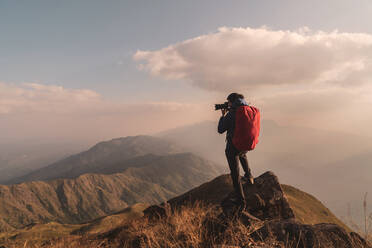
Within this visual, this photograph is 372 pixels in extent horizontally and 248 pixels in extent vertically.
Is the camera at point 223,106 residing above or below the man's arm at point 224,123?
above

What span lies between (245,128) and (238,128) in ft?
0.64

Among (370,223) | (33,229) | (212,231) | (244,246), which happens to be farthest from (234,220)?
(33,229)

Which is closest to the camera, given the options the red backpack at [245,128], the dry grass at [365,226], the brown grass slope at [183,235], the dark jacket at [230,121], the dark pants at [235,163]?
the dry grass at [365,226]

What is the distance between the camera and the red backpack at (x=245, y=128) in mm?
5668

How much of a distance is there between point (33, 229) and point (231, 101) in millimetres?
142581

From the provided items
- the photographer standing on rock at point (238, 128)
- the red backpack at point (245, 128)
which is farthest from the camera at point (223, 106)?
the red backpack at point (245, 128)

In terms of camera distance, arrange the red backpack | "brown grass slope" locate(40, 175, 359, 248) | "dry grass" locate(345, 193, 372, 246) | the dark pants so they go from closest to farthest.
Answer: "dry grass" locate(345, 193, 372, 246)
"brown grass slope" locate(40, 175, 359, 248)
the red backpack
the dark pants

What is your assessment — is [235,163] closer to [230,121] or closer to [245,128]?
[245,128]

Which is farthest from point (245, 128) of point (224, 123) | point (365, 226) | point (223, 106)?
point (365, 226)

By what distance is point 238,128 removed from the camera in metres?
5.74

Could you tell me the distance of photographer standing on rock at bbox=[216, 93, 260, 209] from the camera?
18.7ft

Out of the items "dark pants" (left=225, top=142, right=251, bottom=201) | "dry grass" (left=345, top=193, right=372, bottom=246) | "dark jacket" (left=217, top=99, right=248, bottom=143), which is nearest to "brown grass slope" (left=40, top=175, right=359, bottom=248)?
"dry grass" (left=345, top=193, right=372, bottom=246)

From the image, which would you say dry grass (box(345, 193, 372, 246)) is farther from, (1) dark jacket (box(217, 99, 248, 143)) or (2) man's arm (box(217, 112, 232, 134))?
(2) man's arm (box(217, 112, 232, 134))

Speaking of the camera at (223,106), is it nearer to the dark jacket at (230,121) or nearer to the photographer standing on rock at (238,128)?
the photographer standing on rock at (238,128)
